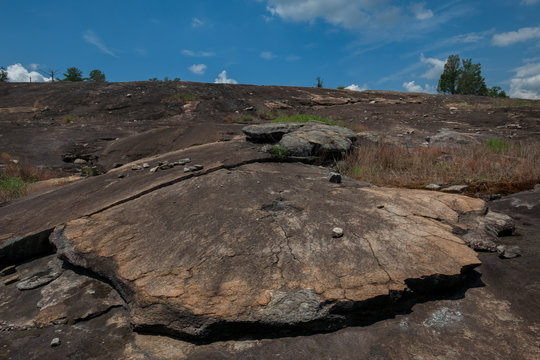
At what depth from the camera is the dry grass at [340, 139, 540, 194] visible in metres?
3.95

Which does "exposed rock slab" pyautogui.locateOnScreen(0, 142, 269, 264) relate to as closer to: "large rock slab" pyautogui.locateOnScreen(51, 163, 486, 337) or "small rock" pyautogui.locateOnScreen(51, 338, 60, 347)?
"large rock slab" pyautogui.locateOnScreen(51, 163, 486, 337)

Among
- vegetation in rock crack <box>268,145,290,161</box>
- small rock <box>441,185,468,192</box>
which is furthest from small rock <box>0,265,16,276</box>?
small rock <box>441,185,468,192</box>

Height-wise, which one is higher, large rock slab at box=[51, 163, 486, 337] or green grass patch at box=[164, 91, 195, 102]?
green grass patch at box=[164, 91, 195, 102]

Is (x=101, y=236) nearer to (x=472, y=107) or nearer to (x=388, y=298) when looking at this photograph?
(x=388, y=298)

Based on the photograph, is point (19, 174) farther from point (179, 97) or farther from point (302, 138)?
point (179, 97)

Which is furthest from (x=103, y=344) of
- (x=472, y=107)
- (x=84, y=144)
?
(x=472, y=107)

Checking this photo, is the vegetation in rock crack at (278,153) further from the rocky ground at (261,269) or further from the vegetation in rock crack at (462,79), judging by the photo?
the vegetation in rock crack at (462,79)

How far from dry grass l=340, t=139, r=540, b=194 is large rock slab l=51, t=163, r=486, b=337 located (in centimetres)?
159

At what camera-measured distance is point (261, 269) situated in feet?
5.69

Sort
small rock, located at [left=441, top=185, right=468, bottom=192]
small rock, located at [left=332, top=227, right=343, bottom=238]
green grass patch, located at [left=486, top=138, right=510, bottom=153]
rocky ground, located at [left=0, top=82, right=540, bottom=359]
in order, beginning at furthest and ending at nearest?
green grass patch, located at [left=486, top=138, right=510, bottom=153] < small rock, located at [left=441, top=185, right=468, bottom=192] < small rock, located at [left=332, top=227, right=343, bottom=238] < rocky ground, located at [left=0, top=82, right=540, bottom=359]

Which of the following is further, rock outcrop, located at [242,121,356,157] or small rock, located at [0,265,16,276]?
rock outcrop, located at [242,121,356,157]

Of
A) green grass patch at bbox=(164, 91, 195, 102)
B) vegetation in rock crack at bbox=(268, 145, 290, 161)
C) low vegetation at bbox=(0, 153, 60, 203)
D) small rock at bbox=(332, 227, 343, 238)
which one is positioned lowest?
low vegetation at bbox=(0, 153, 60, 203)

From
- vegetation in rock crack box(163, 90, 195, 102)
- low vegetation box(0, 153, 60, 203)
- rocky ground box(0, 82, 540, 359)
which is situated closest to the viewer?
rocky ground box(0, 82, 540, 359)

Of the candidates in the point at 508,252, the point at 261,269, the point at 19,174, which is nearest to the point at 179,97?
the point at 19,174
